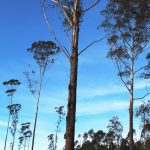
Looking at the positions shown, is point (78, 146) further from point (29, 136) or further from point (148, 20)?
point (148, 20)

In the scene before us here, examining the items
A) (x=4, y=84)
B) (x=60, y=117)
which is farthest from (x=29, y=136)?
(x=4, y=84)

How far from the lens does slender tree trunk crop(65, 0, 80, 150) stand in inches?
320

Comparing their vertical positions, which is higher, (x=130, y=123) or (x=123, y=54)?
(x=123, y=54)

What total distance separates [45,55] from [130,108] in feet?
53.4

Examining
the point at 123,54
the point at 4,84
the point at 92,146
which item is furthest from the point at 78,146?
the point at 123,54

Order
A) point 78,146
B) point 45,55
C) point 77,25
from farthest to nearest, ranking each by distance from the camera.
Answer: point 78,146
point 45,55
point 77,25

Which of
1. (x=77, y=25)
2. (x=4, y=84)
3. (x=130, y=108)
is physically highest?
(x=4, y=84)

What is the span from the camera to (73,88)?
8500 mm

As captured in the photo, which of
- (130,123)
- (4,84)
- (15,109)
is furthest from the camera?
(15,109)

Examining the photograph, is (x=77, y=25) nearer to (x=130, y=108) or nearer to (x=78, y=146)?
(x=130, y=108)

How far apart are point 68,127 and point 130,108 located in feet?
55.6

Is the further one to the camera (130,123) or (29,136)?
(29,136)

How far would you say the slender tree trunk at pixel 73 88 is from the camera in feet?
26.6

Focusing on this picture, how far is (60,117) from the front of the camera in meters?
58.0
